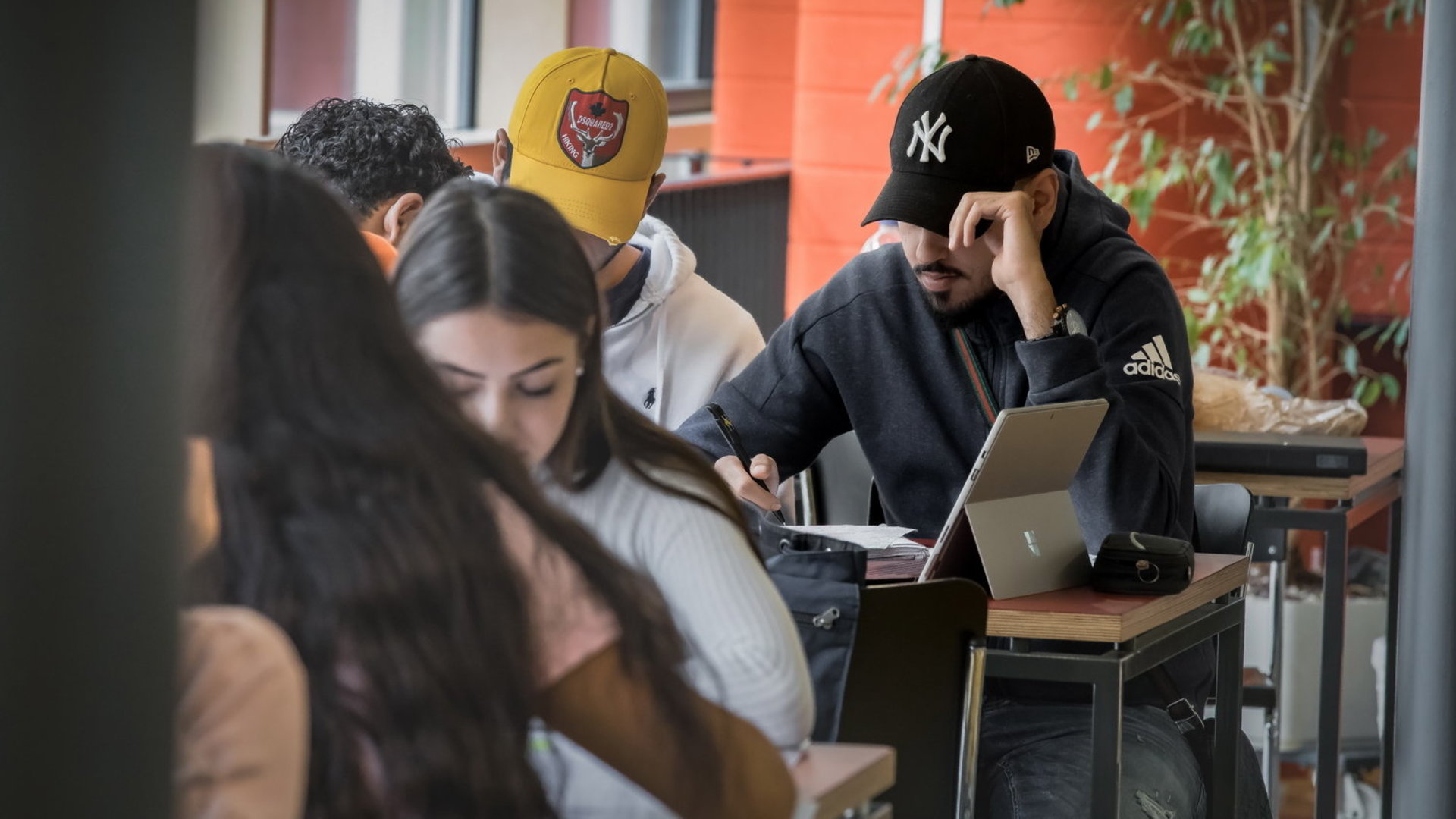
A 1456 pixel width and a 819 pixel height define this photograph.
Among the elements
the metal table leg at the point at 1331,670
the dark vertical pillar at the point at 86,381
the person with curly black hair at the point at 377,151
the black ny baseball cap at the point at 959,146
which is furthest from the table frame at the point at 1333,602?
the dark vertical pillar at the point at 86,381

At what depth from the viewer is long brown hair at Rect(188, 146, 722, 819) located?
2.68 ft

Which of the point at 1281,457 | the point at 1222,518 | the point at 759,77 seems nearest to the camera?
the point at 1222,518

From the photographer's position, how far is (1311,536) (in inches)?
175

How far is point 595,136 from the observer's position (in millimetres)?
1454

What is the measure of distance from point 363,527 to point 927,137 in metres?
1.41

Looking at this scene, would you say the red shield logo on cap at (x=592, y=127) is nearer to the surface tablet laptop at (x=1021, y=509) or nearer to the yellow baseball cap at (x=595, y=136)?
the yellow baseball cap at (x=595, y=136)

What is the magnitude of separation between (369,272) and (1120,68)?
3771 millimetres

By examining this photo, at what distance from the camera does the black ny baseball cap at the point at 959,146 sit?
211cm

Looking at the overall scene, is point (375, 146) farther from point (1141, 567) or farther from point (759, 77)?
point (759, 77)

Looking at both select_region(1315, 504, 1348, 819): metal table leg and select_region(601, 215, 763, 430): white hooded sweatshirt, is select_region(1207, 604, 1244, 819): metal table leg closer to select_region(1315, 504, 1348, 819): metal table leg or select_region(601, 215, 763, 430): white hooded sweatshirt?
select_region(601, 215, 763, 430): white hooded sweatshirt

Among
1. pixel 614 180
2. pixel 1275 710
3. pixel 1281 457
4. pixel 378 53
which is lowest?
pixel 1275 710

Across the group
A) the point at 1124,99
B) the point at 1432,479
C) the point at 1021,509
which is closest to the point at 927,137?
the point at 1021,509

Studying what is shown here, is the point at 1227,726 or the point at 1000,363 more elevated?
the point at 1000,363

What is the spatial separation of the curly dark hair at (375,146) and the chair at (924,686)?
1.74 feet
